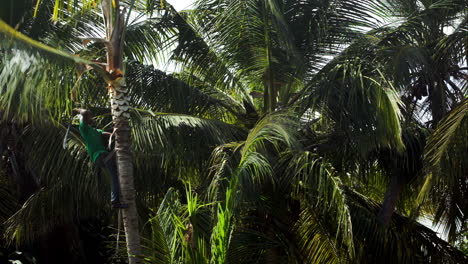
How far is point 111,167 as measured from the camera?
8.59 metres

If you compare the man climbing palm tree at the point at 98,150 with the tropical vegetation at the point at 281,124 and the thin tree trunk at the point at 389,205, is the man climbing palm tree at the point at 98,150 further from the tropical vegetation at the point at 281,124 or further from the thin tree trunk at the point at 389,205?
the thin tree trunk at the point at 389,205

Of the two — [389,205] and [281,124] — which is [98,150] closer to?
[281,124]

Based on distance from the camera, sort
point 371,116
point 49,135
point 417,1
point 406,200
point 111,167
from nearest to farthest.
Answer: point 111,167, point 371,116, point 49,135, point 417,1, point 406,200

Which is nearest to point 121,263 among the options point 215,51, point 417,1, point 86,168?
point 86,168

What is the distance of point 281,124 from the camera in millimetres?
9250

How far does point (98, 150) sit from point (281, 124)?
225 centimetres

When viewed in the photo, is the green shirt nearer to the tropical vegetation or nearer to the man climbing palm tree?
the man climbing palm tree

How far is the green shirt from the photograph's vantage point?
27.0 feet

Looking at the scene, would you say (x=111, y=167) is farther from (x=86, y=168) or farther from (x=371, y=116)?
(x=371, y=116)

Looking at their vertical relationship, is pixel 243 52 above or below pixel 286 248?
above

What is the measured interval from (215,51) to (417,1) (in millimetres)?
3282

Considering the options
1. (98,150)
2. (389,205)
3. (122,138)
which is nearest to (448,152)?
(389,205)

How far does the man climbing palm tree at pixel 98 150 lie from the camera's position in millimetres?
8195

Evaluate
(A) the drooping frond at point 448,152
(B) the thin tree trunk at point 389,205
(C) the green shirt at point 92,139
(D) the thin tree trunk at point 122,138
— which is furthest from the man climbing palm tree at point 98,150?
(B) the thin tree trunk at point 389,205
